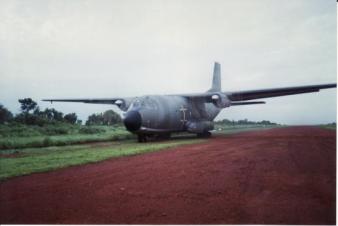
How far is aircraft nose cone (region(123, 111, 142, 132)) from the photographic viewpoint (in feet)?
49.8

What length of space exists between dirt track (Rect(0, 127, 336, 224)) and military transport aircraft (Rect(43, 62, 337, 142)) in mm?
8654

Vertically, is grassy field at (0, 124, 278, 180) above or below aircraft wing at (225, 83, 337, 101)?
below

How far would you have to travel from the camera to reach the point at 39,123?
24.4 m

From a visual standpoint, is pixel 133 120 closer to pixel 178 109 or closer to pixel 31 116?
pixel 178 109

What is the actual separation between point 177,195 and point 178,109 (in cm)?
1416

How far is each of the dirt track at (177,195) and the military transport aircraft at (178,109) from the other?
8654 millimetres

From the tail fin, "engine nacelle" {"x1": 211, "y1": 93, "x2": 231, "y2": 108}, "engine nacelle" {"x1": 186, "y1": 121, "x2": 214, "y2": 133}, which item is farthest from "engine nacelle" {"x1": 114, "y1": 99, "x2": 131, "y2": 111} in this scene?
the tail fin

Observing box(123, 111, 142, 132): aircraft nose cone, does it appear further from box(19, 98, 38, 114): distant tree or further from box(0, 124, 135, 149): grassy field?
box(19, 98, 38, 114): distant tree

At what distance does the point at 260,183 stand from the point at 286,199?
3.20 feet

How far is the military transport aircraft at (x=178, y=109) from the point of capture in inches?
629

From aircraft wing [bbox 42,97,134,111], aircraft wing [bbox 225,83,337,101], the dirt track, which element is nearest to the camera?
the dirt track

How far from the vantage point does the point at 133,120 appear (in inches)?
599

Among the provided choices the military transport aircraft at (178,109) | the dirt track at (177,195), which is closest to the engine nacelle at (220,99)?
the military transport aircraft at (178,109)

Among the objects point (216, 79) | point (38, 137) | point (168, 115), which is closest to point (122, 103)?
point (168, 115)
